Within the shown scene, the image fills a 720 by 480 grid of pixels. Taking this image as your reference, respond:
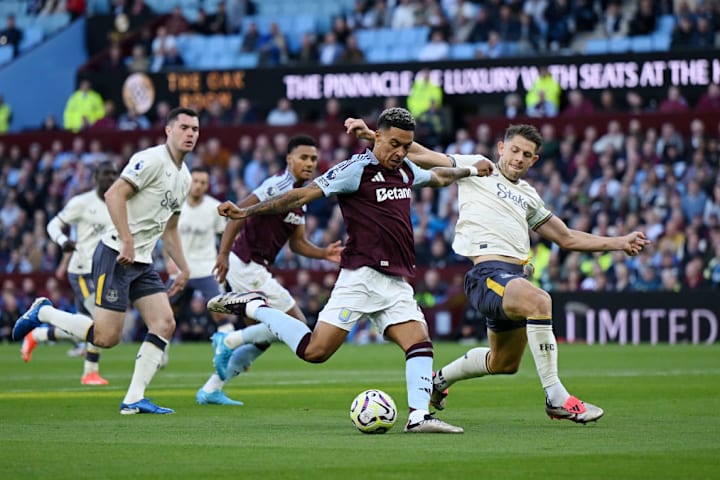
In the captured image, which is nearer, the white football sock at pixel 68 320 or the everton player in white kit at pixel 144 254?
the everton player in white kit at pixel 144 254

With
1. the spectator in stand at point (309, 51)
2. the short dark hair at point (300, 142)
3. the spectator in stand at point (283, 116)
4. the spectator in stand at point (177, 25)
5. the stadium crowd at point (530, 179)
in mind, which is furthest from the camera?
the spectator in stand at point (177, 25)

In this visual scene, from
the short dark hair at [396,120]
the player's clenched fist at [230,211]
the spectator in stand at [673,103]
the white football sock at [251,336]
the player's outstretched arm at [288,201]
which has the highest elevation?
the spectator in stand at [673,103]

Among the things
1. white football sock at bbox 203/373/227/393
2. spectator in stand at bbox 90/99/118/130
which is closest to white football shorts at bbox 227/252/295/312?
white football sock at bbox 203/373/227/393

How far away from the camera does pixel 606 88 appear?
97.6 feet

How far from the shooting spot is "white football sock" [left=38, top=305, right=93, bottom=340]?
1319 cm

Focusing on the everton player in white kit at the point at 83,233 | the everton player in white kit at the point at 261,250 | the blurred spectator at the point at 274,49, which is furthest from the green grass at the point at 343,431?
the blurred spectator at the point at 274,49

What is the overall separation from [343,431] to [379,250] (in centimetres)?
138

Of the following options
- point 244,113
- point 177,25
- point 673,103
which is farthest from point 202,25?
point 673,103

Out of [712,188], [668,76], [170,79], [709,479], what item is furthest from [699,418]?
[170,79]

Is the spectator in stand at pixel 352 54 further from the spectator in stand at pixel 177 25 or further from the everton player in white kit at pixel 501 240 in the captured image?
the everton player in white kit at pixel 501 240

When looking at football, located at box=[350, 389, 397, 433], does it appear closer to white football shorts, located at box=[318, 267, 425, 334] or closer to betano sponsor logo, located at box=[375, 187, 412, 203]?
white football shorts, located at box=[318, 267, 425, 334]

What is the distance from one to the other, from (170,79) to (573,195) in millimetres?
11044

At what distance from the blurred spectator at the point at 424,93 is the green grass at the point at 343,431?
1304 cm

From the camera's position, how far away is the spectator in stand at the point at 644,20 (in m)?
30.5
